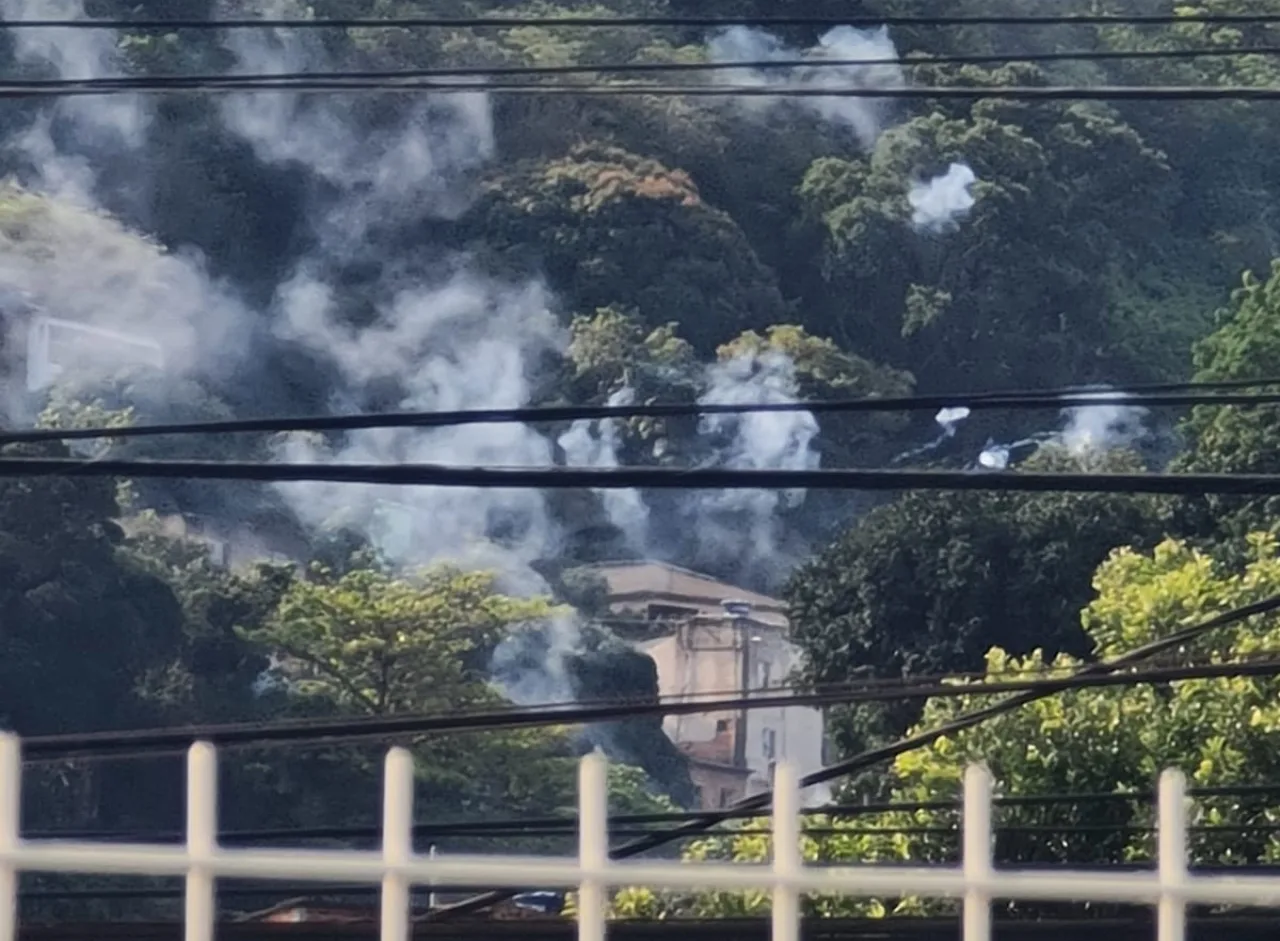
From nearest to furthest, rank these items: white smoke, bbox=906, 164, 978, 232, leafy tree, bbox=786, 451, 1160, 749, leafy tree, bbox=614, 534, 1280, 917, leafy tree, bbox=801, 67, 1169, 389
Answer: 1. leafy tree, bbox=614, 534, 1280, 917
2. leafy tree, bbox=786, 451, 1160, 749
3. leafy tree, bbox=801, 67, 1169, 389
4. white smoke, bbox=906, 164, 978, 232

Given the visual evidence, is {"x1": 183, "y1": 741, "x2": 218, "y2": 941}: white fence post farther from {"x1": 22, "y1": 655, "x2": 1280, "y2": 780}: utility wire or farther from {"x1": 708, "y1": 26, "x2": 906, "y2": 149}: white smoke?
{"x1": 708, "y1": 26, "x2": 906, "y2": 149}: white smoke

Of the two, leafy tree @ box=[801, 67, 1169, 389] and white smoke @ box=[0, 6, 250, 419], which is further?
leafy tree @ box=[801, 67, 1169, 389]

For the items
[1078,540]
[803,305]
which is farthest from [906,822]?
[803,305]

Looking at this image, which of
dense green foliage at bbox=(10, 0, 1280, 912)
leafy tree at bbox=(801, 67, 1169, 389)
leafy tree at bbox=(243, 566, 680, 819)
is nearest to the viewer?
leafy tree at bbox=(243, 566, 680, 819)

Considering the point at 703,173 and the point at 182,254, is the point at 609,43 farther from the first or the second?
the point at 182,254

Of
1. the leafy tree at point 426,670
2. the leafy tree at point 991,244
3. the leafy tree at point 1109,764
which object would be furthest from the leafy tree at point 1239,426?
the leafy tree at point 426,670

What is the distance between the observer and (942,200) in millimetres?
35469

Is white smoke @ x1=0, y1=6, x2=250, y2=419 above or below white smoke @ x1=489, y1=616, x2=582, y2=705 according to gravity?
above

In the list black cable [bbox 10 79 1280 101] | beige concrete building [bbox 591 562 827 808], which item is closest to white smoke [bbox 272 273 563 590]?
beige concrete building [bbox 591 562 827 808]

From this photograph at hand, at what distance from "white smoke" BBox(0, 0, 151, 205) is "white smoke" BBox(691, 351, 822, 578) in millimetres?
11982

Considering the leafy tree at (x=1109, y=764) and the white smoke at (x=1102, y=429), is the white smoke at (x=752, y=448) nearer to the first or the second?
the white smoke at (x=1102, y=429)

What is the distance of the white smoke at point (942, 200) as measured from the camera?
3497 centimetres

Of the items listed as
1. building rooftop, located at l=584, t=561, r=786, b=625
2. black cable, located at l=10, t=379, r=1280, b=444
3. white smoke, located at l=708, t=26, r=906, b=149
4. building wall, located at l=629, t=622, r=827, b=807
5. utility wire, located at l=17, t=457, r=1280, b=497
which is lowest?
utility wire, located at l=17, t=457, r=1280, b=497

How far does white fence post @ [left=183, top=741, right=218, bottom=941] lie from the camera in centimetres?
207
